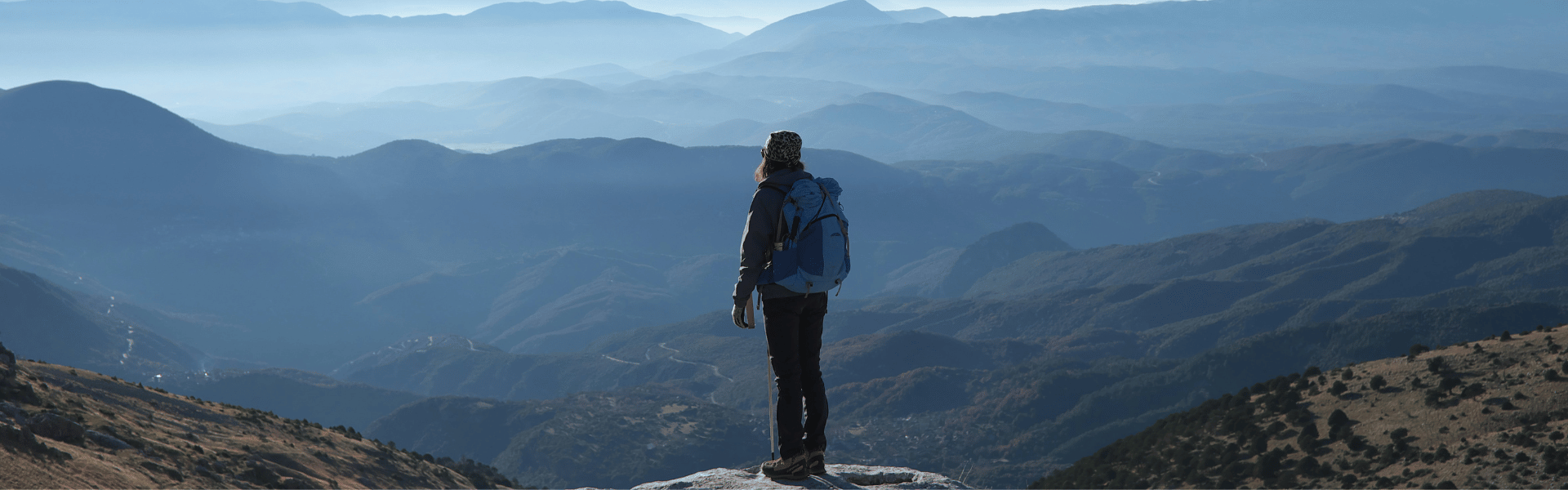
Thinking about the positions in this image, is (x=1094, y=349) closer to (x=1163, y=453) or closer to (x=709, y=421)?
(x=709, y=421)

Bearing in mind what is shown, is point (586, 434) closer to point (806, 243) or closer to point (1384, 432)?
point (1384, 432)

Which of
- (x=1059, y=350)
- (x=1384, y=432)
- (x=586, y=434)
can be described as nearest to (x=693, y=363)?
(x=1059, y=350)

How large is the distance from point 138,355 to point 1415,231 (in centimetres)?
15717

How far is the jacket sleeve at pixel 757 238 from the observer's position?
304 inches

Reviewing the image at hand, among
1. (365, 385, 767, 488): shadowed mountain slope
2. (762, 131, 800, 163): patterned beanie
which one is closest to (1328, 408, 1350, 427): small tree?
(762, 131, 800, 163): patterned beanie

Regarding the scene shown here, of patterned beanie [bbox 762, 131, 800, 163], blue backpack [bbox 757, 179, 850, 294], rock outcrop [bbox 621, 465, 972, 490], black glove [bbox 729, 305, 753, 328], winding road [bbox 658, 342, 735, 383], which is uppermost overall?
patterned beanie [bbox 762, 131, 800, 163]

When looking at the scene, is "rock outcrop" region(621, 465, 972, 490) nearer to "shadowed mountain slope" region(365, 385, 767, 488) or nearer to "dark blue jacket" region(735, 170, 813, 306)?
"dark blue jacket" region(735, 170, 813, 306)

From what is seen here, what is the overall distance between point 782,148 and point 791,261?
943 millimetres

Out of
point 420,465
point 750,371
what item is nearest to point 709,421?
point 750,371

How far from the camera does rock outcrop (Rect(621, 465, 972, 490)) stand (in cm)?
884

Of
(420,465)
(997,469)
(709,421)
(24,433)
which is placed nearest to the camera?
(24,433)

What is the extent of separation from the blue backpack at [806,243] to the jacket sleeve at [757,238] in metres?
0.08

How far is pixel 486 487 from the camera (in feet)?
89.8

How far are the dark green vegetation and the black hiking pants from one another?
57.3 feet
